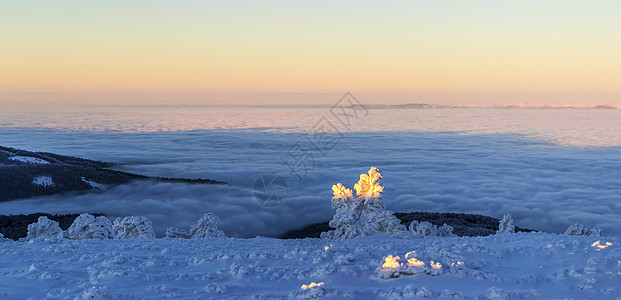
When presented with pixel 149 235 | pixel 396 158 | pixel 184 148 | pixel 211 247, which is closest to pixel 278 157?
pixel 396 158

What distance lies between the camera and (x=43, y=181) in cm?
10062

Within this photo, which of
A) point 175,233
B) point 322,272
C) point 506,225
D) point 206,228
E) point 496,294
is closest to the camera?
point 496,294

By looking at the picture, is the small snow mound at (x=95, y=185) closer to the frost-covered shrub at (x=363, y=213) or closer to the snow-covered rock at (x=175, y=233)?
the snow-covered rock at (x=175, y=233)

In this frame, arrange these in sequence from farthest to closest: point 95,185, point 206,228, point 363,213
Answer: point 95,185
point 206,228
point 363,213

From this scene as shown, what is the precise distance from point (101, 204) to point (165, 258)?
92682 mm

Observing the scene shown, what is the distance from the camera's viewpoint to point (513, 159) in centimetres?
13988

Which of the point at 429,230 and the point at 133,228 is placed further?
the point at 429,230

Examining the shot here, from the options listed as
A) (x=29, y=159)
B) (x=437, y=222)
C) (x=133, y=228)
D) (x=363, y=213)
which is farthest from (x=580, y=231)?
(x=29, y=159)

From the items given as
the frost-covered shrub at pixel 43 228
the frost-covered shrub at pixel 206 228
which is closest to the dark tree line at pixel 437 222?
the frost-covered shrub at pixel 206 228

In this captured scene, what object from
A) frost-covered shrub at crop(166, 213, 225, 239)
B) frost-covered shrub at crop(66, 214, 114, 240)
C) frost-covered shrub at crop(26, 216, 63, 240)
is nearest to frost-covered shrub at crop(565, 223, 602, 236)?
frost-covered shrub at crop(166, 213, 225, 239)

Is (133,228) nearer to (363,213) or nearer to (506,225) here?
(363,213)

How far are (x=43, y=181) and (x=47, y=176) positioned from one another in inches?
153

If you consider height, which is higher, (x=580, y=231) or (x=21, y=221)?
(x=580, y=231)

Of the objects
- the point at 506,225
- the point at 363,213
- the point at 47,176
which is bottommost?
the point at 47,176
